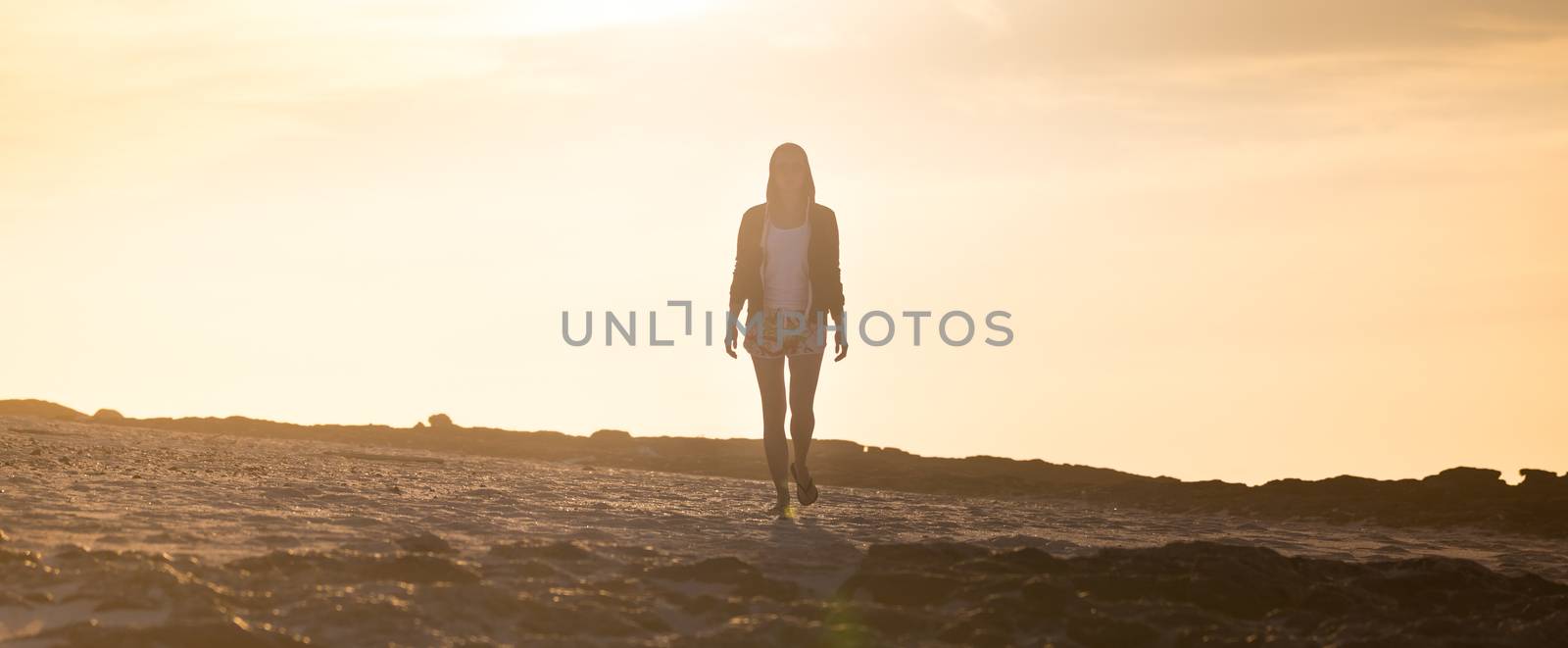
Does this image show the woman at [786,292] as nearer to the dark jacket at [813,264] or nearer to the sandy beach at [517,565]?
the dark jacket at [813,264]

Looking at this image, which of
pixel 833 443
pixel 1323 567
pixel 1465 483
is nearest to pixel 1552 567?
pixel 1323 567

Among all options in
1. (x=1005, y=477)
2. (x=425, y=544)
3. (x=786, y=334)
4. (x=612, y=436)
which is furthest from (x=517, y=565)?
(x=612, y=436)

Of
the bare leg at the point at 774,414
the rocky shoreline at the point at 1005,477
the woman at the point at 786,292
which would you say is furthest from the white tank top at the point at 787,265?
the rocky shoreline at the point at 1005,477

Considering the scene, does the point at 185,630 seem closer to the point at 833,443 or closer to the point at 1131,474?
the point at 1131,474

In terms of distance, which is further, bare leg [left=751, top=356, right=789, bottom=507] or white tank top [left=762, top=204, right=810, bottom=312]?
bare leg [left=751, top=356, right=789, bottom=507]

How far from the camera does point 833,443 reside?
25.5 metres

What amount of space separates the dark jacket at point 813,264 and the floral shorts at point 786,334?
0.12 m

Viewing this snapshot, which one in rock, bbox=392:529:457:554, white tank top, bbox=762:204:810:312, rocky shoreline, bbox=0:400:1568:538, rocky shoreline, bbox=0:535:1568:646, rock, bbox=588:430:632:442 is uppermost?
white tank top, bbox=762:204:810:312

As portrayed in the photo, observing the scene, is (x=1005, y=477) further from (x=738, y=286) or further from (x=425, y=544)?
(x=425, y=544)

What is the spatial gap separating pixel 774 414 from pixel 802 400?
21 centimetres

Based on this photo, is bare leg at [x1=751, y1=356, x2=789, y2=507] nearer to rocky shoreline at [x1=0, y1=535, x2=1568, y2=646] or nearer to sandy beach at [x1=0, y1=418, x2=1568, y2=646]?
sandy beach at [x1=0, y1=418, x2=1568, y2=646]

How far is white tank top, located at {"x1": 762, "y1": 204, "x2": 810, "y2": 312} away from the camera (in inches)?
401

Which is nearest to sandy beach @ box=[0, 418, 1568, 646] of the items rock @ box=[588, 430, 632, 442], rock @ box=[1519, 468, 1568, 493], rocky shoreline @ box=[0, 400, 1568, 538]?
rocky shoreline @ box=[0, 400, 1568, 538]

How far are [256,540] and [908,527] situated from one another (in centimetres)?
440
